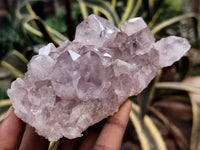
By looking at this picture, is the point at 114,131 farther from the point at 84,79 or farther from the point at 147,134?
the point at 147,134

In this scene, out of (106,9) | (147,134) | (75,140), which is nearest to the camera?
(75,140)

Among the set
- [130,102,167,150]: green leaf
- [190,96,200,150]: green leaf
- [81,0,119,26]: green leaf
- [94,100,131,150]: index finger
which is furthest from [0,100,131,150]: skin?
[81,0,119,26]: green leaf

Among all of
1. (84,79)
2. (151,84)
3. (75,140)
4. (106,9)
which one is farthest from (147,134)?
(106,9)

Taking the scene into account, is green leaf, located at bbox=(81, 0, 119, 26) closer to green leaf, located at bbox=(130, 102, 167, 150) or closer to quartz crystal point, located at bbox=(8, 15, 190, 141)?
green leaf, located at bbox=(130, 102, 167, 150)

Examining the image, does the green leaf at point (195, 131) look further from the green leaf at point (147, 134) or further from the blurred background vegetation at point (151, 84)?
the green leaf at point (147, 134)

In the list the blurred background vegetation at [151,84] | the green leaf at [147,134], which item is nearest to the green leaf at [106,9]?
the blurred background vegetation at [151,84]

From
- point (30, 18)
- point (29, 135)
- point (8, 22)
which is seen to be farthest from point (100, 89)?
point (8, 22)
